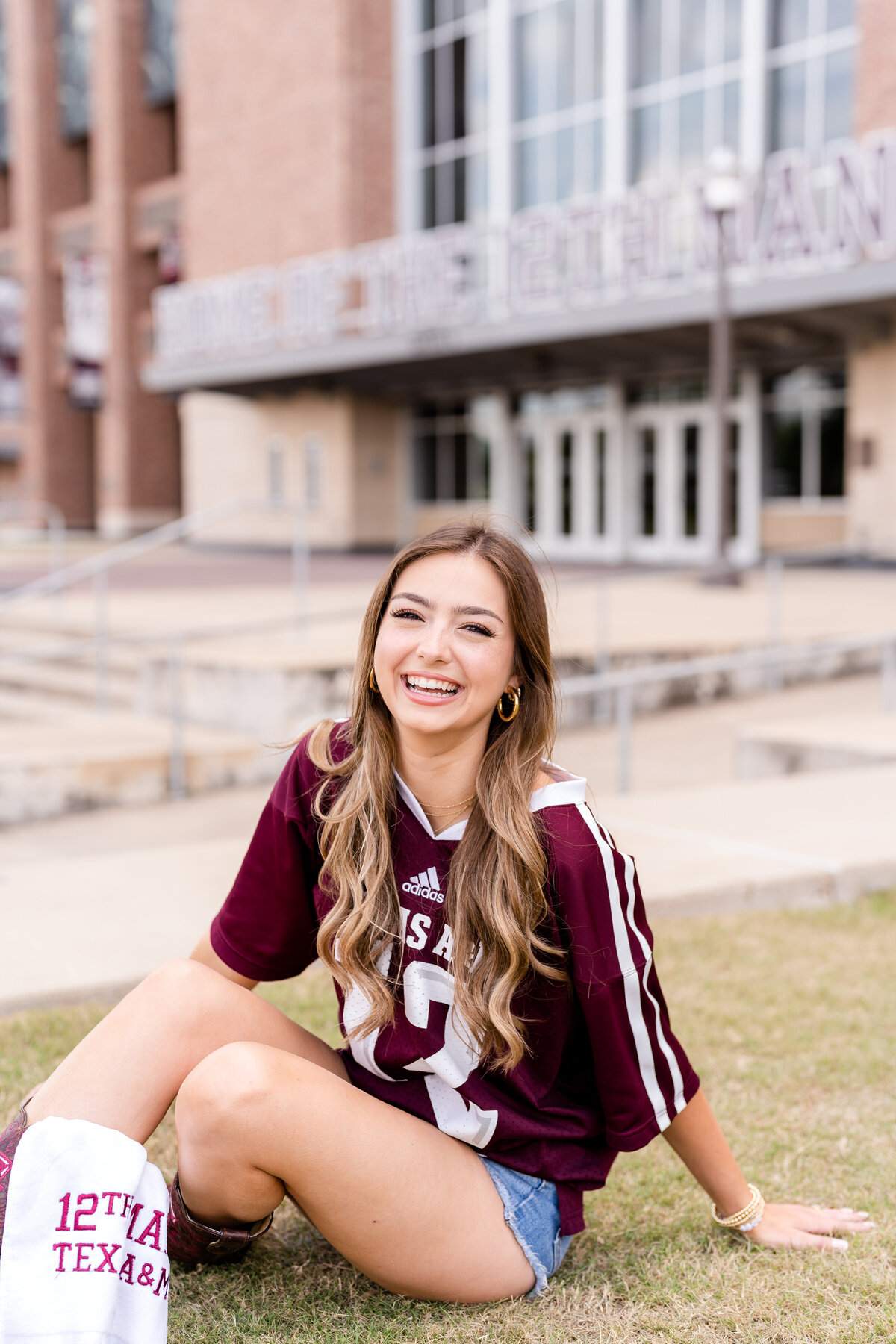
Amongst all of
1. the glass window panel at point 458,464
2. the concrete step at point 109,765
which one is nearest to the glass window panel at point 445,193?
the glass window panel at point 458,464

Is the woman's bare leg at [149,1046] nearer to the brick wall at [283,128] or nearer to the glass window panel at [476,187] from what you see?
the glass window panel at [476,187]

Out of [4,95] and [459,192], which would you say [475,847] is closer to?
[459,192]

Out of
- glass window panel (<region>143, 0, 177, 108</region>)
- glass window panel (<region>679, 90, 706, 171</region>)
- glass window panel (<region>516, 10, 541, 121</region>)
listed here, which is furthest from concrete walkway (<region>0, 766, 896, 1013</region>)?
glass window panel (<region>143, 0, 177, 108</region>)

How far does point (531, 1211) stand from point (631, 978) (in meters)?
0.46

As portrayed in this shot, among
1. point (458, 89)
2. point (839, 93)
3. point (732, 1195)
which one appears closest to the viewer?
point (732, 1195)

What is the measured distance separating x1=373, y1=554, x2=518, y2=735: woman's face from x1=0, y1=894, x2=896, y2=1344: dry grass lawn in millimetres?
1014

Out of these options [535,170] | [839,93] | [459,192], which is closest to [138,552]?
[839,93]

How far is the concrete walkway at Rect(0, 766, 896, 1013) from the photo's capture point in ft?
12.7

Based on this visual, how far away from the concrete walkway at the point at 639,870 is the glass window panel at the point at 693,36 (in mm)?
17761

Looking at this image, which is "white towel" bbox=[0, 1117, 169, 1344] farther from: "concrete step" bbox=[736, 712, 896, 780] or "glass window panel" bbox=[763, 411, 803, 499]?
"glass window panel" bbox=[763, 411, 803, 499]

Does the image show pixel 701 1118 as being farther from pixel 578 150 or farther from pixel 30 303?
pixel 30 303

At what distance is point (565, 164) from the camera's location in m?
23.3

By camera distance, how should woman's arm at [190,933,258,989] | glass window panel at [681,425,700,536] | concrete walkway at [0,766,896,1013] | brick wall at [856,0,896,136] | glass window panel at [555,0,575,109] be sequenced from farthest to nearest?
glass window panel at [555,0,575,109], glass window panel at [681,425,700,536], brick wall at [856,0,896,136], concrete walkway at [0,766,896,1013], woman's arm at [190,933,258,989]

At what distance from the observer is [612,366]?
2253 centimetres
